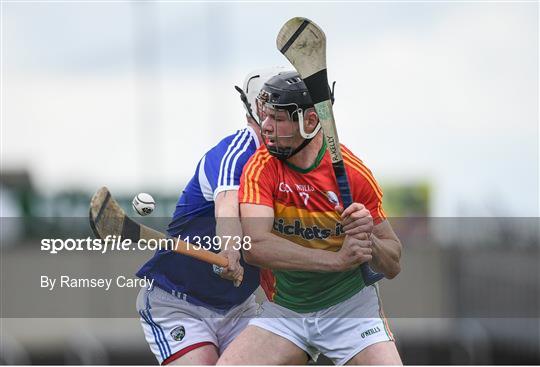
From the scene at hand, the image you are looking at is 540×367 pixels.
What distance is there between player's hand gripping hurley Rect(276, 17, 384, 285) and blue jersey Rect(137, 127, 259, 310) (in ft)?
1.93

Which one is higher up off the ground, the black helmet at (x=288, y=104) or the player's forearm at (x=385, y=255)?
the black helmet at (x=288, y=104)

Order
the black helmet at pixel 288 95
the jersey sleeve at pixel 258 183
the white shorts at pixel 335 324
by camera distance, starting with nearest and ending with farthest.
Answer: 1. the jersey sleeve at pixel 258 183
2. the black helmet at pixel 288 95
3. the white shorts at pixel 335 324

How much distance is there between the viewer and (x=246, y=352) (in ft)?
25.9

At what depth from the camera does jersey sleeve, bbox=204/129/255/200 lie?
7754 mm

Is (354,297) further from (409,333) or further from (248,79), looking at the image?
(409,333)

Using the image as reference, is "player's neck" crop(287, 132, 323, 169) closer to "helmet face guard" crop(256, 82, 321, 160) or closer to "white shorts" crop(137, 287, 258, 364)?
"helmet face guard" crop(256, 82, 321, 160)

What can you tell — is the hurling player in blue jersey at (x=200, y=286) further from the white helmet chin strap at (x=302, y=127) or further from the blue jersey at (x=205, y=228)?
the white helmet chin strap at (x=302, y=127)

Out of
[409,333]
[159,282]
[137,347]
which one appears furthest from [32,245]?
[159,282]

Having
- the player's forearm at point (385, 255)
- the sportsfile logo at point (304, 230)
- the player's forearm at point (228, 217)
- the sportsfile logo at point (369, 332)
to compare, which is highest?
the player's forearm at point (228, 217)

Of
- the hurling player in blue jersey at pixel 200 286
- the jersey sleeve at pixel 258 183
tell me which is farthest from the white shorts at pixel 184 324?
the jersey sleeve at pixel 258 183

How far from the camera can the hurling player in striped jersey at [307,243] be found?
7.62 meters

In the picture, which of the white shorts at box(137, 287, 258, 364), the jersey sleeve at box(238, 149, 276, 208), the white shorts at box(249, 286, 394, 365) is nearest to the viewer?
the jersey sleeve at box(238, 149, 276, 208)

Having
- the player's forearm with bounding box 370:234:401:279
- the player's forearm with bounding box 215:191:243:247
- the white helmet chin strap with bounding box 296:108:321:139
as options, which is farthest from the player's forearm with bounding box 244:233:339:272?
the white helmet chin strap with bounding box 296:108:321:139

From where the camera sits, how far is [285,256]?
25.1 ft
